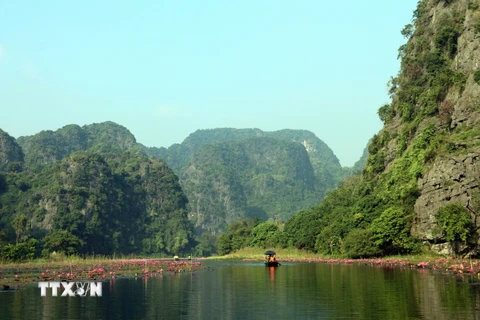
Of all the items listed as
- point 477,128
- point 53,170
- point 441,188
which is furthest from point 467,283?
point 53,170

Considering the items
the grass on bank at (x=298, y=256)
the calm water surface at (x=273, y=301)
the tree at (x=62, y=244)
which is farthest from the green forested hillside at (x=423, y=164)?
the tree at (x=62, y=244)

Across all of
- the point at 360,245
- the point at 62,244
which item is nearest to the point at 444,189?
the point at 360,245

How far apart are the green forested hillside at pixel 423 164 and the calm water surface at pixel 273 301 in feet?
90.0

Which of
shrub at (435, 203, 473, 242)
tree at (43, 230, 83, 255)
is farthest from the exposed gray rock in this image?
tree at (43, 230, 83, 255)

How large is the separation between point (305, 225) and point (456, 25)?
4644 cm

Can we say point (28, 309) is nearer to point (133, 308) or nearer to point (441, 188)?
point (133, 308)

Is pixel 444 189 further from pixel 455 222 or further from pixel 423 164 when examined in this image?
pixel 423 164

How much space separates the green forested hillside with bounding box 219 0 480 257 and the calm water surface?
27443 millimetres

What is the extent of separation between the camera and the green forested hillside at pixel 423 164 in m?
71.1

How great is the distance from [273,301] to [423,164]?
57490 millimetres

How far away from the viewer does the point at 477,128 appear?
79.4 metres

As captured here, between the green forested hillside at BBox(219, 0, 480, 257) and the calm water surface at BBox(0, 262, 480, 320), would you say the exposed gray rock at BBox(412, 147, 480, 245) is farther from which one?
the calm water surface at BBox(0, 262, 480, 320)

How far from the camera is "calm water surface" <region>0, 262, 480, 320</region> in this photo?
2747 centimetres

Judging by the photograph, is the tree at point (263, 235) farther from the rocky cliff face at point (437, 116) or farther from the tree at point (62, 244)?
the tree at point (62, 244)
